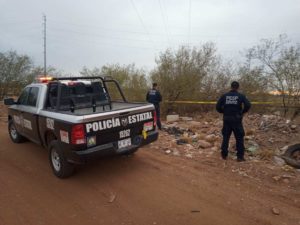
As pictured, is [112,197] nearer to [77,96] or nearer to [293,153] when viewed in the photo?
[77,96]

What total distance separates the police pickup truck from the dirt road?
57 centimetres

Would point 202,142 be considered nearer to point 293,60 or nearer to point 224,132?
point 224,132

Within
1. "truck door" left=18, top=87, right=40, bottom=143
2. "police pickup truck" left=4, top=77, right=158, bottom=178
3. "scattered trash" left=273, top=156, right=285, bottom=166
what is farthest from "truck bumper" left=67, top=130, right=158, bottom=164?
"scattered trash" left=273, top=156, right=285, bottom=166

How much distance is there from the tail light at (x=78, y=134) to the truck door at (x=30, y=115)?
1.83 m

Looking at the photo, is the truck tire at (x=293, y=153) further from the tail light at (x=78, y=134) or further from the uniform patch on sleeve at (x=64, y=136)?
the uniform patch on sleeve at (x=64, y=136)

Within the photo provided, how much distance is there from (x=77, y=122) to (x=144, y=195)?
169cm

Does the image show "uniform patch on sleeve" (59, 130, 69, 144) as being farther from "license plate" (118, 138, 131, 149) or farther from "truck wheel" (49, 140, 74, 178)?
"license plate" (118, 138, 131, 149)

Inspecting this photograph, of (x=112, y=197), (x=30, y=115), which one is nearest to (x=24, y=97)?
(x=30, y=115)

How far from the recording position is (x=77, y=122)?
161 inches

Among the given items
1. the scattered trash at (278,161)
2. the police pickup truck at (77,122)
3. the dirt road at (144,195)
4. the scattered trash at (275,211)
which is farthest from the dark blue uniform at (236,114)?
the scattered trash at (275,211)

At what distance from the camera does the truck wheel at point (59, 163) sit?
464 centimetres

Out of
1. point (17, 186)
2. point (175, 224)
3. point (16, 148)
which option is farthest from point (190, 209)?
point (16, 148)

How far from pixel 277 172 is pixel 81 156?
3.94m

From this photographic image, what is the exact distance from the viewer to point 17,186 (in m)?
4.61
